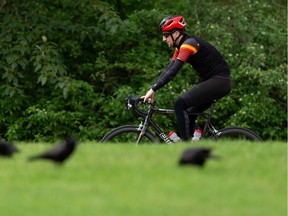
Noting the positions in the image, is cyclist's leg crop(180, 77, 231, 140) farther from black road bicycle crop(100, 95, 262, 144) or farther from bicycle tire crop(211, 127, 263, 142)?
bicycle tire crop(211, 127, 263, 142)

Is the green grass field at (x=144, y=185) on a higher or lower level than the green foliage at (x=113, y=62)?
higher

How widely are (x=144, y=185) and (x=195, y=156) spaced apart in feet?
→ 2.34

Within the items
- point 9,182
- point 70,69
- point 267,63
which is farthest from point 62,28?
point 9,182

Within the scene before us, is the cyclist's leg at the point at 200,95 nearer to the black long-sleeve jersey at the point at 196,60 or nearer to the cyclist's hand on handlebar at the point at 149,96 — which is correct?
the black long-sleeve jersey at the point at 196,60

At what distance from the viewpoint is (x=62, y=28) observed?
1794 centimetres

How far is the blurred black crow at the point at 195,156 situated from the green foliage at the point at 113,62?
Result: 817cm

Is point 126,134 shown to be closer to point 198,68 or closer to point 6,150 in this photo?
point 198,68

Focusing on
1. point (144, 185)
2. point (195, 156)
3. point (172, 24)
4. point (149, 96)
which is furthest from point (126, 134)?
point (144, 185)

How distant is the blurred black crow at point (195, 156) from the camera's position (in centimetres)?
771

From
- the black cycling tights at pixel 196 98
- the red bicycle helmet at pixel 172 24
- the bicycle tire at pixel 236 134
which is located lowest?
the bicycle tire at pixel 236 134

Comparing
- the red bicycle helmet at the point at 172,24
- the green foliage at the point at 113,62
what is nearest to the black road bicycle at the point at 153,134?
the red bicycle helmet at the point at 172,24

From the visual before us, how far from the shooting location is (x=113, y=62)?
19297mm

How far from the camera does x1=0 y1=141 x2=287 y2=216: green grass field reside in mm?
6555

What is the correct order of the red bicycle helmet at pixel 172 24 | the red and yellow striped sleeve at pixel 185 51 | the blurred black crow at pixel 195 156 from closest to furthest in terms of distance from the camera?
the blurred black crow at pixel 195 156 → the red and yellow striped sleeve at pixel 185 51 → the red bicycle helmet at pixel 172 24
